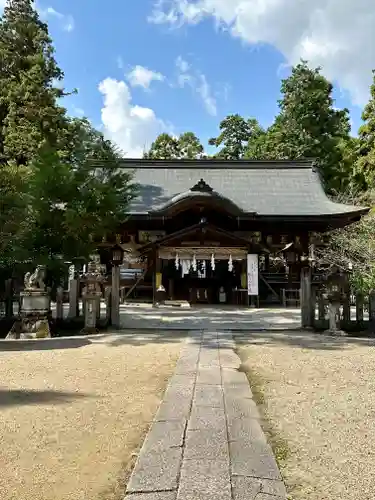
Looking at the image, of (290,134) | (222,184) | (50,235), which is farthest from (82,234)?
(290,134)

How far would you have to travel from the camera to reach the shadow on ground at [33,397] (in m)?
3.92

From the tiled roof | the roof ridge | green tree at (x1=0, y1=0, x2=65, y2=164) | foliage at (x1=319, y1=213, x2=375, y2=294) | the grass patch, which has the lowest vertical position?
the grass patch

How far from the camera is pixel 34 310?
851 centimetres

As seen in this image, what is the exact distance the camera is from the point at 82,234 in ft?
30.9

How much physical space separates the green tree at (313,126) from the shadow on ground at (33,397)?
26.5 meters

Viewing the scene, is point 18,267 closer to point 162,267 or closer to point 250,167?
point 162,267

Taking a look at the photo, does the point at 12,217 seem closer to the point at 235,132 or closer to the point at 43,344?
the point at 43,344

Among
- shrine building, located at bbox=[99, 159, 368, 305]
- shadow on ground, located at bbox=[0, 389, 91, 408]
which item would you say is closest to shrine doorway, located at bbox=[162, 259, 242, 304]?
shrine building, located at bbox=[99, 159, 368, 305]

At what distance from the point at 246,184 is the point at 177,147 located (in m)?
28.1

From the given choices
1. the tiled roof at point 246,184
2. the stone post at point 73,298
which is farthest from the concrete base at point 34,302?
the tiled roof at point 246,184

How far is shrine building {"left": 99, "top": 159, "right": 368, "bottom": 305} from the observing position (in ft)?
52.3

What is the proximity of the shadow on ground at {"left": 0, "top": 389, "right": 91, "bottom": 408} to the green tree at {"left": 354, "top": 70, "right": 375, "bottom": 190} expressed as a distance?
19.1 m

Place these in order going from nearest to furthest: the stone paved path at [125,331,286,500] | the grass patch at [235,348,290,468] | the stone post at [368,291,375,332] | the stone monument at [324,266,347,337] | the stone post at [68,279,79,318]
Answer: the stone paved path at [125,331,286,500]
the grass patch at [235,348,290,468]
the stone monument at [324,266,347,337]
the stone post at [368,291,375,332]
the stone post at [68,279,79,318]

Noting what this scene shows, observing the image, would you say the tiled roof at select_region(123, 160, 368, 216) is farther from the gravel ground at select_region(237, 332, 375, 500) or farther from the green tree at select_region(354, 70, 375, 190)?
the gravel ground at select_region(237, 332, 375, 500)
